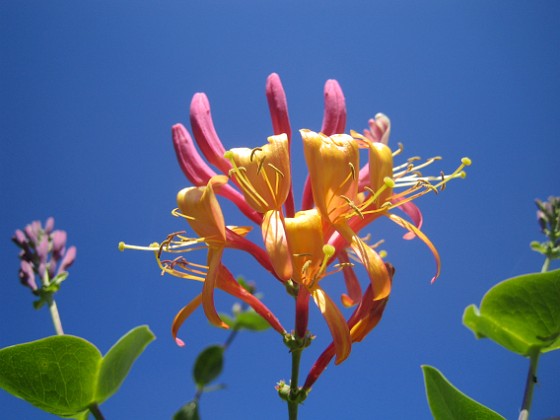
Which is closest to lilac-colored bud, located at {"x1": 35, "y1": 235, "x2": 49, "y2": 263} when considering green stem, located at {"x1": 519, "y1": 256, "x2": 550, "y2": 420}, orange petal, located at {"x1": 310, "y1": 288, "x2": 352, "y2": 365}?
orange petal, located at {"x1": 310, "y1": 288, "x2": 352, "y2": 365}

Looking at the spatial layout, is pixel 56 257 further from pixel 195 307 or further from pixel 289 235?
pixel 289 235

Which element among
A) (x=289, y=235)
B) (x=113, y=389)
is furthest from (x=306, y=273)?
(x=113, y=389)

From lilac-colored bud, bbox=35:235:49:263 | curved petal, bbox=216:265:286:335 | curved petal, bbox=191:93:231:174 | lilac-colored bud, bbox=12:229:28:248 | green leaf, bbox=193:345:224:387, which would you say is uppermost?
curved petal, bbox=191:93:231:174

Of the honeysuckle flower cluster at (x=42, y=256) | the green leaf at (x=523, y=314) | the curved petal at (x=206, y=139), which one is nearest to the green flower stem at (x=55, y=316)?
the honeysuckle flower cluster at (x=42, y=256)

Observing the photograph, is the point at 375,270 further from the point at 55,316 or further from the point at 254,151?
the point at 55,316

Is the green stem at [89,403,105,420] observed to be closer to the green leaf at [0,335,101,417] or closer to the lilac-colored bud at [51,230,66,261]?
the green leaf at [0,335,101,417]

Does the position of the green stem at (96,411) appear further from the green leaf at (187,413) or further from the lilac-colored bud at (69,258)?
the lilac-colored bud at (69,258)
